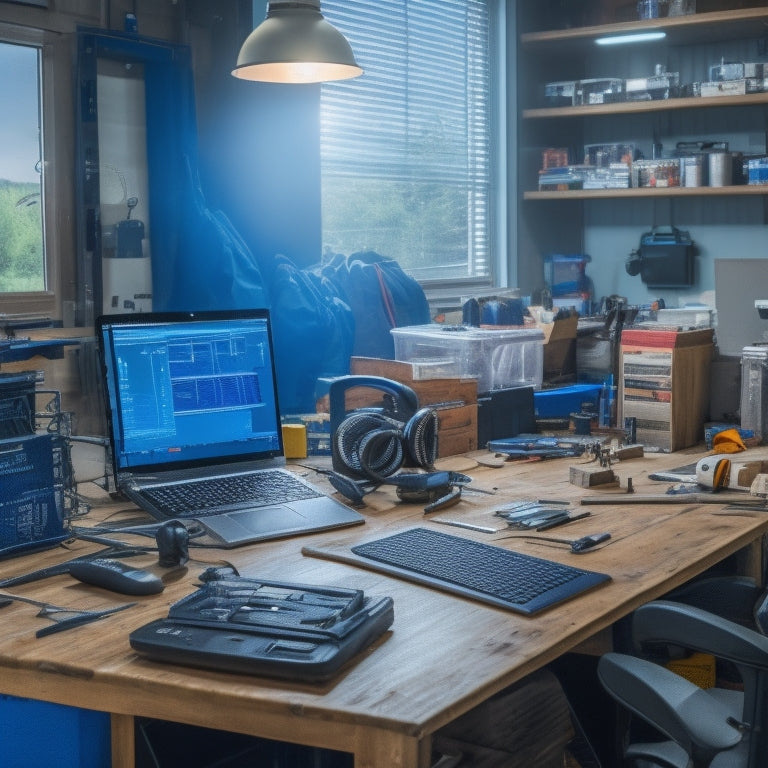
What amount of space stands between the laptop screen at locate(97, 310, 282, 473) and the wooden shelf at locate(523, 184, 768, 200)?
2.91m

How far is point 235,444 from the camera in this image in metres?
2.55

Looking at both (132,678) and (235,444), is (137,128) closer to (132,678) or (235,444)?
(235,444)

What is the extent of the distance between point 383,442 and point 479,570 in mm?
723

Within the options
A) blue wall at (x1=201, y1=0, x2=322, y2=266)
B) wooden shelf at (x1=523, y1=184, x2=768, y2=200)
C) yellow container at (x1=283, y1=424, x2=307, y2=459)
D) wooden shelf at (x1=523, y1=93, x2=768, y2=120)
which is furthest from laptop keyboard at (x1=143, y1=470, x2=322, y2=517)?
wooden shelf at (x1=523, y1=93, x2=768, y2=120)

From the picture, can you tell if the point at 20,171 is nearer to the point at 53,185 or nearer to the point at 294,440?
the point at 53,185

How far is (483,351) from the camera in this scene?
3.60 meters

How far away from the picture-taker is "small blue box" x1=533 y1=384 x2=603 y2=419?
11.5 feet

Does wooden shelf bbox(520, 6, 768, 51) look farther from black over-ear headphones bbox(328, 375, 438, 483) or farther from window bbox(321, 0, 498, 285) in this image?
black over-ear headphones bbox(328, 375, 438, 483)

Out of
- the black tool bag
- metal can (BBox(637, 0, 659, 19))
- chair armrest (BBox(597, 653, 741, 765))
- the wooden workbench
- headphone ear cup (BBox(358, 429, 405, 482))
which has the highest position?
metal can (BBox(637, 0, 659, 19))

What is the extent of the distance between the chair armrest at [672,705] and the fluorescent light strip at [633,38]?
3.95 m

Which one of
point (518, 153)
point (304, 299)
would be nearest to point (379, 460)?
point (304, 299)

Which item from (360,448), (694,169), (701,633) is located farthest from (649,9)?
(701,633)

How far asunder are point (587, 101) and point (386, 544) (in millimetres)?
3649

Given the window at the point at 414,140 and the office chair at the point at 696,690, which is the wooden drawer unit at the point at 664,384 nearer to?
the window at the point at 414,140
